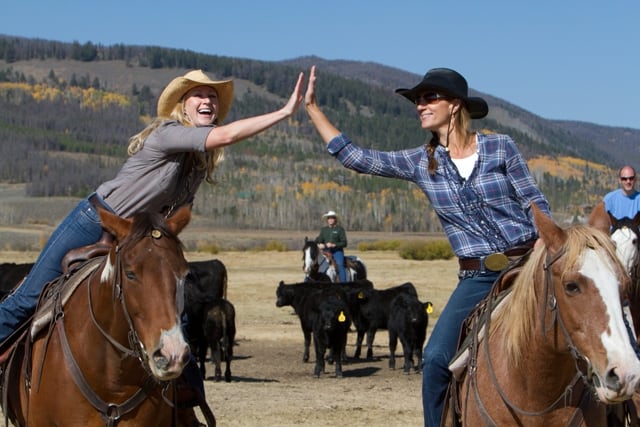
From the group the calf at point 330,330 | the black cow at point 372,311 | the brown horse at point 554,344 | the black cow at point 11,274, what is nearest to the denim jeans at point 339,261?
the black cow at point 372,311

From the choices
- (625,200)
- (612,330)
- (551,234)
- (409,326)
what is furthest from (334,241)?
(612,330)

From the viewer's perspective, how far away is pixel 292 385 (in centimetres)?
1519

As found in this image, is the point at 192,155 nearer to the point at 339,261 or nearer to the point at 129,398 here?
the point at 129,398

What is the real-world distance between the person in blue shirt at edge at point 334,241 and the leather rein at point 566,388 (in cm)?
1849

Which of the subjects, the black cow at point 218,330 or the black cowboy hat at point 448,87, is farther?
the black cow at point 218,330

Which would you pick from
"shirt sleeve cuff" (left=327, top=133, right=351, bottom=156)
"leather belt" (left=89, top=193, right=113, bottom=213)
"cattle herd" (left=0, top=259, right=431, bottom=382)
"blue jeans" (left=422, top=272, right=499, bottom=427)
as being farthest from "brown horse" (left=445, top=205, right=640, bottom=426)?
"cattle herd" (left=0, top=259, right=431, bottom=382)

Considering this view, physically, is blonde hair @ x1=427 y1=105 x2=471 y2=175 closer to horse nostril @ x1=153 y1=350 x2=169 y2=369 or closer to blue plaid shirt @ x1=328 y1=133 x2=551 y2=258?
blue plaid shirt @ x1=328 y1=133 x2=551 y2=258

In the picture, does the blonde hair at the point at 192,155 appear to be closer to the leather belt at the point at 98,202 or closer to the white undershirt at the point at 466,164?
the leather belt at the point at 98,202

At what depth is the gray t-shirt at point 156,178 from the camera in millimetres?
5922

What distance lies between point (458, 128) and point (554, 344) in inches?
65.0

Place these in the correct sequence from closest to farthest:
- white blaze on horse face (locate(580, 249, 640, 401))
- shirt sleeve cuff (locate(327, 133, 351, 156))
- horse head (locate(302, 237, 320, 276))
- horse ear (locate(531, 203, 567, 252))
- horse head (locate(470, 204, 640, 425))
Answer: white blaze on horse face (locate(580, 249, 640, 401)) → horse head (locate(470, 204, 640, 425)) → horse ear (locate(531, 203, 567, 252)) → shirt sleeve cuff (locate(327, 133, 351, 156)) → horse head (locate(302, 237, 320, 276))

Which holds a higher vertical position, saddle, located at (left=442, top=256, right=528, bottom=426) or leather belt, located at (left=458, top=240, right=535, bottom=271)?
leather belt, located at (left=458, top=240, right=535, bottom=271)

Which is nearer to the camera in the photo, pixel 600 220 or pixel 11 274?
pixel 600 220

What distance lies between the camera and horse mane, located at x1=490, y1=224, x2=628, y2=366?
4.90 metres
